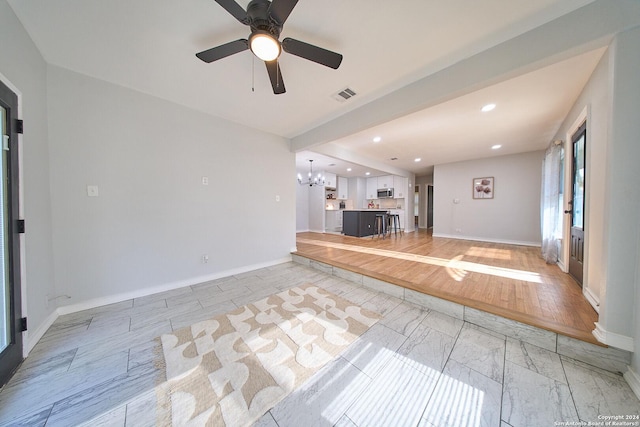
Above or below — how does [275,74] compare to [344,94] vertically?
below

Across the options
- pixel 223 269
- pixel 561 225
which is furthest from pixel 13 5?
→ pixel 561 225

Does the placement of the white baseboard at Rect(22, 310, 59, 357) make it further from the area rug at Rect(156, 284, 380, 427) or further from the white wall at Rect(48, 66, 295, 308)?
the area rug at Rect(156, 284, 380, 427)

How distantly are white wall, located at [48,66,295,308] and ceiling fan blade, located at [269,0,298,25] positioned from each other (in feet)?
7.44

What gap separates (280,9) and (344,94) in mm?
1440

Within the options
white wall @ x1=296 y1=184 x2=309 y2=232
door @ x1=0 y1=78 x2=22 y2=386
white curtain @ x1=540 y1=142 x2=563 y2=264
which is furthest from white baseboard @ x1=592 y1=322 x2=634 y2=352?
white wall @ x1=296 y1=184 x2=309 y2=232

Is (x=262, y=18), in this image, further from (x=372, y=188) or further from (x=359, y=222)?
(x=372, y=188)

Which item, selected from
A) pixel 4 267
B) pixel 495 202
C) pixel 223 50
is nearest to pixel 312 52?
pixel 223 50

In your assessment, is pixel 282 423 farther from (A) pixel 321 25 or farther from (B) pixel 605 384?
(A) pixel 321 25

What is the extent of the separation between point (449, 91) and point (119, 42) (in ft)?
10.6

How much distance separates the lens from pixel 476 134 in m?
3.96

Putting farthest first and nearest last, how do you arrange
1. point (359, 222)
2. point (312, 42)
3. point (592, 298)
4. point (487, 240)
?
point (359, 222)
point (487, 240)
point (592, 298)
point (312, 42)

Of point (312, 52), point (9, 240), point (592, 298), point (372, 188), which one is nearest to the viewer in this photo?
point (9, 240)

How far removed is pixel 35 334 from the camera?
66.7 inches

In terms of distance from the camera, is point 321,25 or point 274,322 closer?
point 321,25
